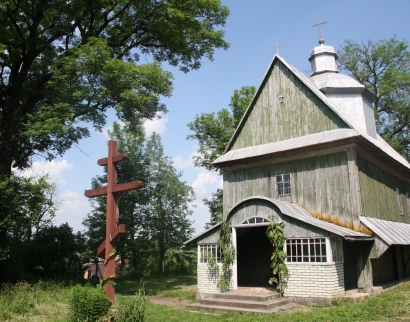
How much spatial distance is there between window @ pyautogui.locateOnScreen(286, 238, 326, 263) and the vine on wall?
2519 mm

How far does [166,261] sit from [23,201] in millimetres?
22513

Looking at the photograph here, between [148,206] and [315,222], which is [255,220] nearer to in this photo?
[315,222]

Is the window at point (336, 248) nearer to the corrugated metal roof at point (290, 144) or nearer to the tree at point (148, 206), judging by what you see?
the corrugated metal roof at point (290, 144)

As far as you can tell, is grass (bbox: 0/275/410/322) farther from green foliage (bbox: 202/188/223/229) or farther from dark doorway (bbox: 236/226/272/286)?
green foliage (bbox: 202/188/223/229)

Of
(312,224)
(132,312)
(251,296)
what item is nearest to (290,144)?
(312,224)

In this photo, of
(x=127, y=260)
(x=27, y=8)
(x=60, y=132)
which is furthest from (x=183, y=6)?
(x=127, y=260)

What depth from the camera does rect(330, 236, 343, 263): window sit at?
12.9 metres

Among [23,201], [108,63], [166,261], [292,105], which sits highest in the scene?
[108,63]

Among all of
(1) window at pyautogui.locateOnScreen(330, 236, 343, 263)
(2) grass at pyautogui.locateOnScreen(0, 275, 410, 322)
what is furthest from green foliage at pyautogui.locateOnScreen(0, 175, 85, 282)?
(1) window at pyautogui.locateOnScreen(330, 236, 343, 263)

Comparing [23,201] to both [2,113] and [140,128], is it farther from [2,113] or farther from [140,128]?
[140,128]

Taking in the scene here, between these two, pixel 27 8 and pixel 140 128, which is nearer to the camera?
pixel 27 8

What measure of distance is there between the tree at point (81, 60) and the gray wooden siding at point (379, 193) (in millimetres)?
10474

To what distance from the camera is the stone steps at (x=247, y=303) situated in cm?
1186

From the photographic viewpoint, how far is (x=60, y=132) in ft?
54.4
